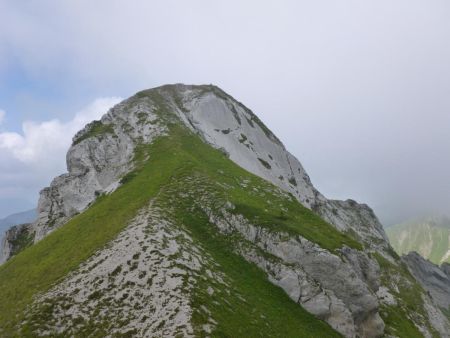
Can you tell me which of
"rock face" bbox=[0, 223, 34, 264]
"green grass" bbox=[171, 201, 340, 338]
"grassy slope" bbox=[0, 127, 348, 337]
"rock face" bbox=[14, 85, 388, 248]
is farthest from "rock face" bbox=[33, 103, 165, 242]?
"green grass" bbox=[171, 201, 340, 338]

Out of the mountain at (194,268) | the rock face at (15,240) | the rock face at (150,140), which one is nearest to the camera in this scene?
the mountain at (194,268)

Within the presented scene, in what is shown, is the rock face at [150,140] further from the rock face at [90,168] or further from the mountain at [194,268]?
the mountain at [194,268]

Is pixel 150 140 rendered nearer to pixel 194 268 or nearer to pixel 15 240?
pixel 15 240

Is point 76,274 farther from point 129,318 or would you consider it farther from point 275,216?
point 275,216

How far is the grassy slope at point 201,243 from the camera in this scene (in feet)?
103

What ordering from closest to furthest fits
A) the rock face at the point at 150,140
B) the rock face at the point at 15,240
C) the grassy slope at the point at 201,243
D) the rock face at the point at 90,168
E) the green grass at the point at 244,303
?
1. the green grass at the point at 244,303
2. the grassy slope at the point at 201,243
3. the rock face at the point at 90,168
4. the rock face at the point at 150,140
5. the rock face at the point at 15,240

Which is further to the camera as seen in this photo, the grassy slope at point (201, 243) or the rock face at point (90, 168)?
the rock face at point (90, 168)

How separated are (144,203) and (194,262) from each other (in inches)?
499

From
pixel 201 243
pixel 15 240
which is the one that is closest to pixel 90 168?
pixel 15 240

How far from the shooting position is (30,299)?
32656 mm

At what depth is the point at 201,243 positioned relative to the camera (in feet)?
131

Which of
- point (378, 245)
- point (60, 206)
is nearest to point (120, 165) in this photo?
point (60, 206)

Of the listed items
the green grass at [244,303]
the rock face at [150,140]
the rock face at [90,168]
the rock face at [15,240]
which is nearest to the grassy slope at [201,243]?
the green grass at [244,303]

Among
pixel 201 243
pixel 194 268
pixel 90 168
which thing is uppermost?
pixel 201 243
